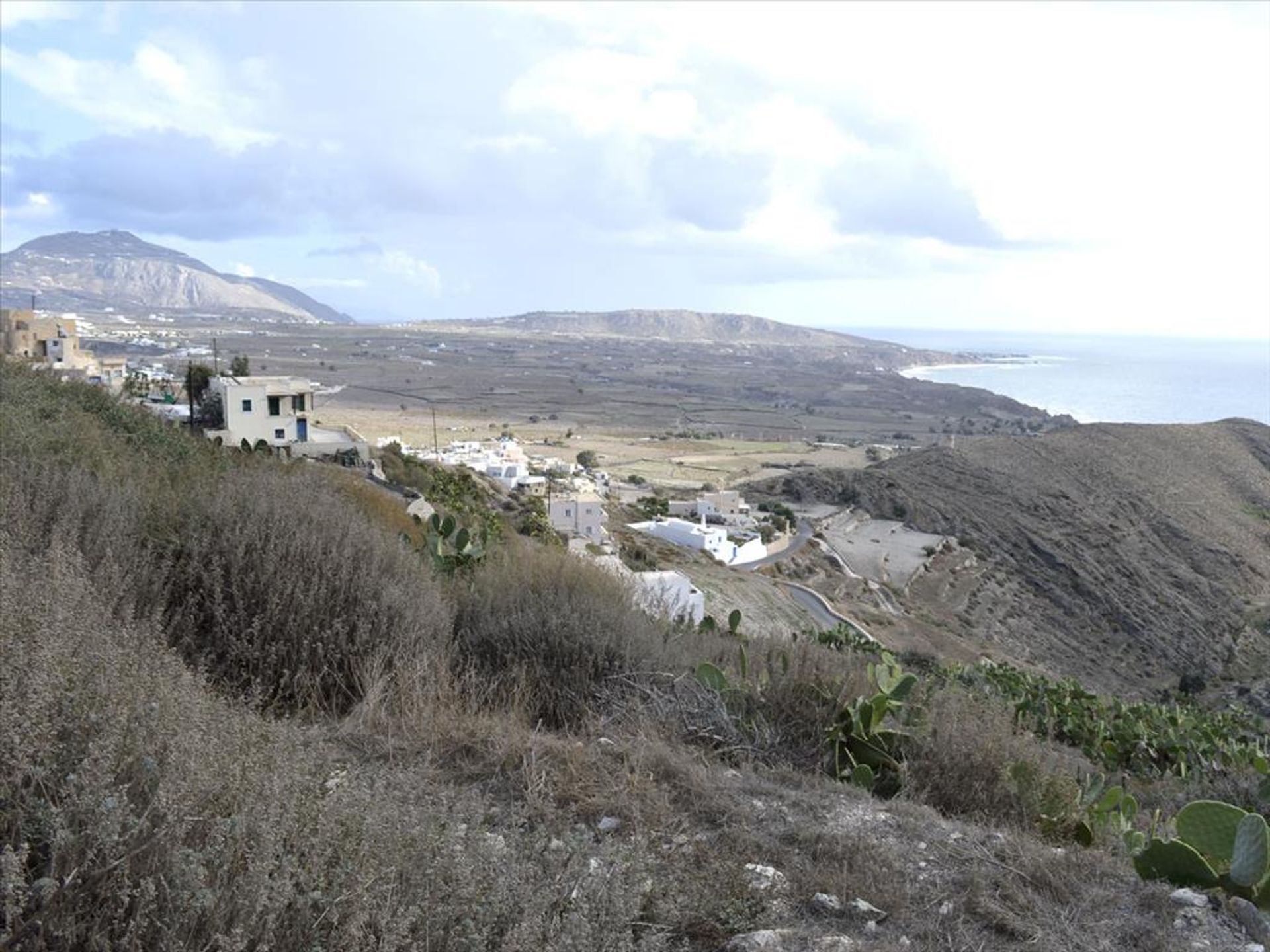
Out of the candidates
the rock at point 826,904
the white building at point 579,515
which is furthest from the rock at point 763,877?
the white building at point 579,515

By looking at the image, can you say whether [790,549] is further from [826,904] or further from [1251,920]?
[826,904]

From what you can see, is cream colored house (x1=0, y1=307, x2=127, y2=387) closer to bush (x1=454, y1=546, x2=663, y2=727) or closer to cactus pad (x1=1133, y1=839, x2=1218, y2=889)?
bush (x1=454, y1=546, x2=663, y2=727)

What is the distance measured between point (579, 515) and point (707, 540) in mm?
5291

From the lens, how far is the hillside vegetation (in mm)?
2422

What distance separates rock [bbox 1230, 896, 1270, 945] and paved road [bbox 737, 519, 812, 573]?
31088 mm

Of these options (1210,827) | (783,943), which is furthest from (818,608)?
(783,943)

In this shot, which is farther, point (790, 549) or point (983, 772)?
point (790, 549)

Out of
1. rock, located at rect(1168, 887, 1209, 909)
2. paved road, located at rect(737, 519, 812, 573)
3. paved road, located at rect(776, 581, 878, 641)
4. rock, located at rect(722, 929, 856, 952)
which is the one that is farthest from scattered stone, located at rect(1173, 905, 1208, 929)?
paved road, located at rect(737, 519, 812, 573)

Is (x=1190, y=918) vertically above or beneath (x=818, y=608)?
above

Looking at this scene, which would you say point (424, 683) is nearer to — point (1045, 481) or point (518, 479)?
point (518, 479)

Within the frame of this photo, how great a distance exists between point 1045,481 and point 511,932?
5705cm

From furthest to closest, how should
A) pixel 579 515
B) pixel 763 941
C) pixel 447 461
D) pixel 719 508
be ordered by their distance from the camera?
pixel 447 461 < pixel 719 508 < pixel 579 515 < pixel 763 941

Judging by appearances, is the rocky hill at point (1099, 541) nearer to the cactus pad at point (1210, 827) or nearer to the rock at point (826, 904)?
the cactus pad at point (1210, 827)

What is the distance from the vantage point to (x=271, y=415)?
2981cm
